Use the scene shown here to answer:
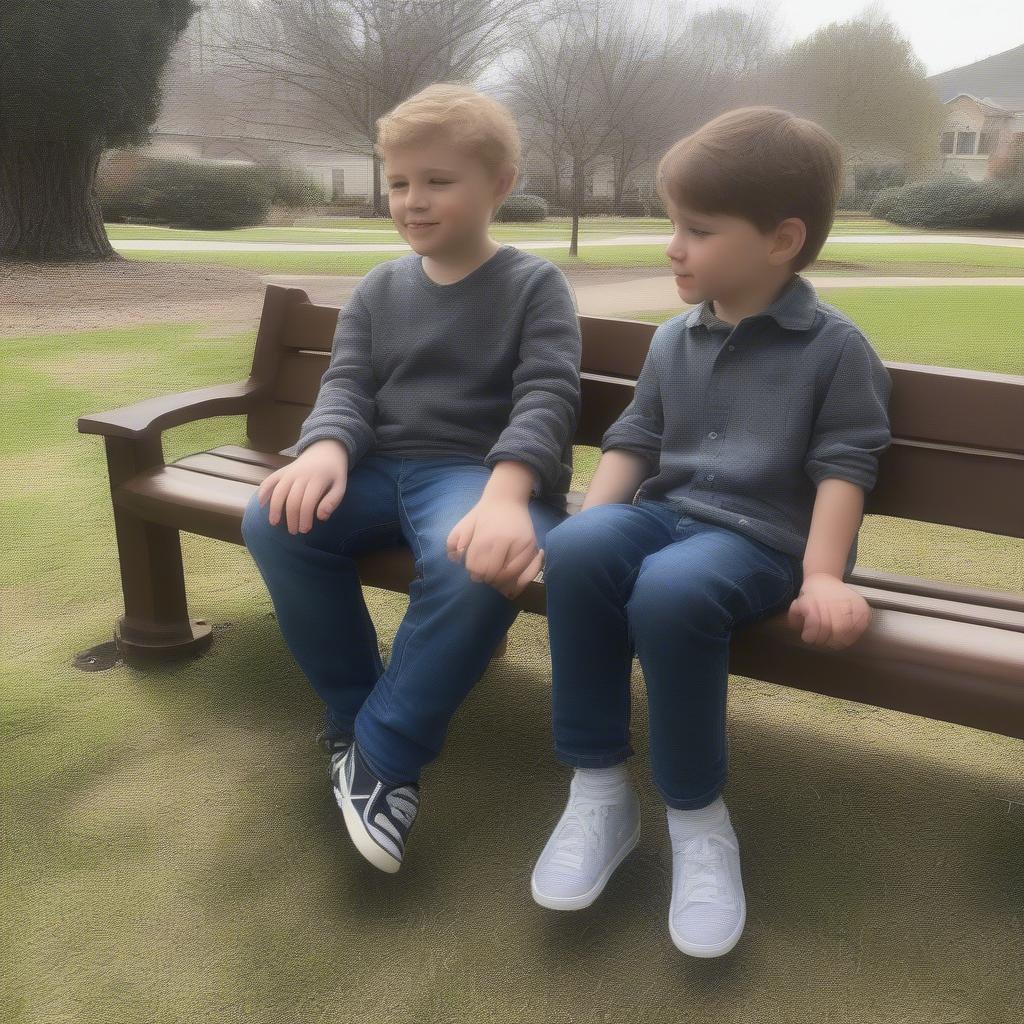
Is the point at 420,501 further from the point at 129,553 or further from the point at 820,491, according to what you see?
the point at 129,553

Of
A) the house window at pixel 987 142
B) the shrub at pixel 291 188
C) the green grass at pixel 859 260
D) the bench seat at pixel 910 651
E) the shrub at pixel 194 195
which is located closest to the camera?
the bench seat at pixel 910 651

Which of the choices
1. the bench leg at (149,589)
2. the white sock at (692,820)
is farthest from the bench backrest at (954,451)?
the bench leg at (149,589)

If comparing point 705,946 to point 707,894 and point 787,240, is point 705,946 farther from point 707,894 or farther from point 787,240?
point 787,240

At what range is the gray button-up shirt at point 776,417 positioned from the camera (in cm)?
150

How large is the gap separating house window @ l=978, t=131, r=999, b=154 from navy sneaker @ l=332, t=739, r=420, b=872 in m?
3.42

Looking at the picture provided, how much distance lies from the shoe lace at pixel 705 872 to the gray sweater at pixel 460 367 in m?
0.62

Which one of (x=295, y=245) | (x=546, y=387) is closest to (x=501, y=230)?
(x=546, y=387)

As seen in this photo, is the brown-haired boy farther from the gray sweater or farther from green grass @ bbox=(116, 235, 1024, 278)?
green grass @ bbox=(116, 235, 1024, 278)

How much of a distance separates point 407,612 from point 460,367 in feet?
1.55

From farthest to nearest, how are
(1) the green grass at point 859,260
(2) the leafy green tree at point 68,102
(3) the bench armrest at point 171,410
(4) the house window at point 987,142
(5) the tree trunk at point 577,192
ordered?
(2) the leafy green tree at point 68,102
(1) the green grass at point 859,260
(5) the tree trunk at point 577,192
(4) the house window at point 987,142
(3) the bench armrest at point 171,410

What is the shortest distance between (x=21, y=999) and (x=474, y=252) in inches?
53.0

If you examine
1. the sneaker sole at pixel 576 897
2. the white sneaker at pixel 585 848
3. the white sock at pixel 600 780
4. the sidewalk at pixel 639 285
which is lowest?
the sneaker sole at pixel 576 897

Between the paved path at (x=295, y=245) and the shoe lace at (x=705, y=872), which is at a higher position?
the paved path at (x=295, y=245)

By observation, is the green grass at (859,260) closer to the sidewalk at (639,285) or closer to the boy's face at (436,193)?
the sidewalk at (639,285)
